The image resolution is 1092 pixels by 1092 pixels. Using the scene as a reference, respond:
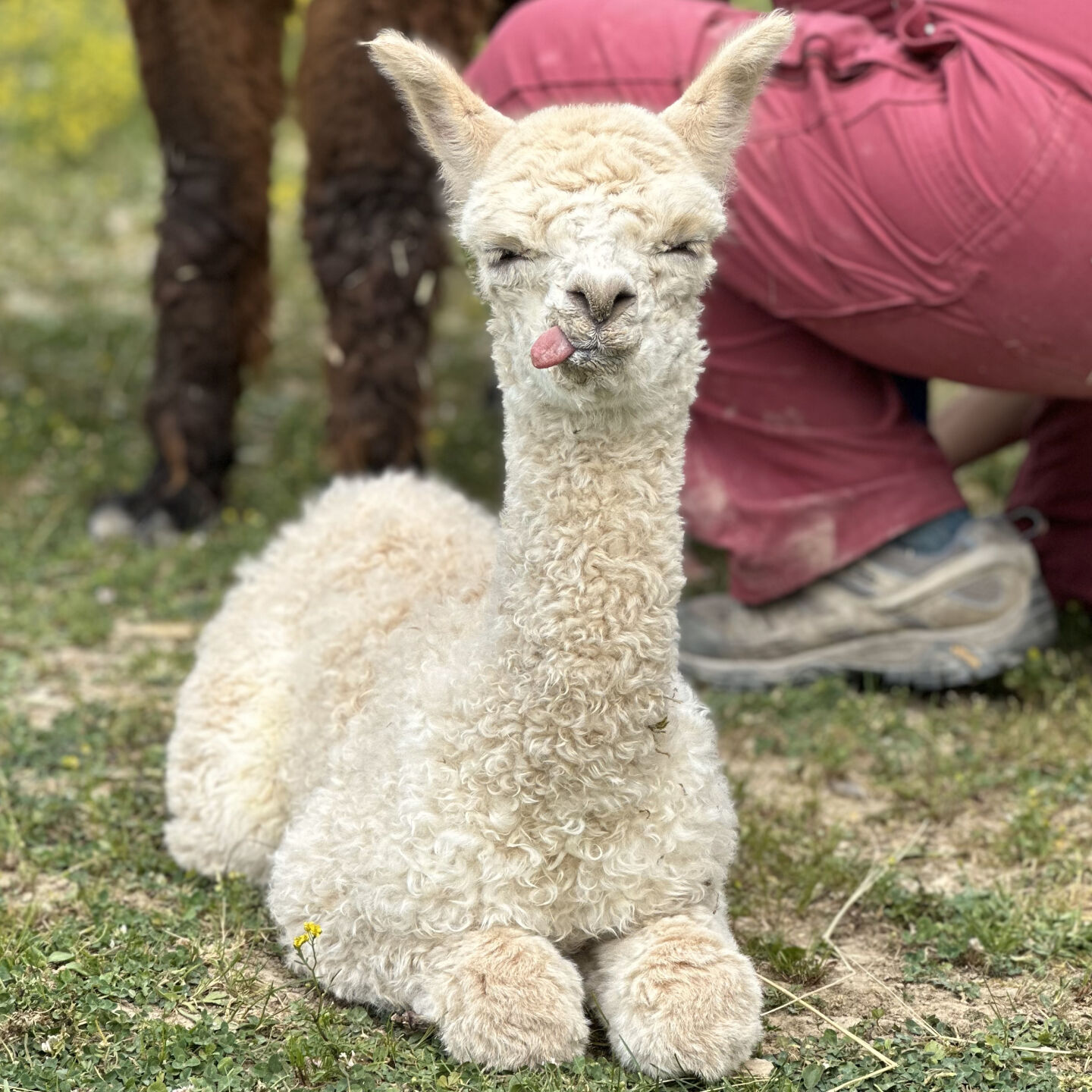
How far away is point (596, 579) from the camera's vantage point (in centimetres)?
208

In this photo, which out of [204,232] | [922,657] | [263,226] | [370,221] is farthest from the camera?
[263,226]

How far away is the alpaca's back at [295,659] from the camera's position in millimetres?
2598

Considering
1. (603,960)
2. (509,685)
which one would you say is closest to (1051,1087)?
(603,960)

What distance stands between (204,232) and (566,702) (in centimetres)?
275

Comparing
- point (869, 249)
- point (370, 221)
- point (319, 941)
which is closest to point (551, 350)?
point (319, 941)

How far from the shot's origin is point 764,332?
3.63 metres

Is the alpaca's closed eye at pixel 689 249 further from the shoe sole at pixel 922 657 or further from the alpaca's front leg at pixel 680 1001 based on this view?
the shoe sole at pixel 922 657

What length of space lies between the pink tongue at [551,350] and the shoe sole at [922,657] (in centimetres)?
198

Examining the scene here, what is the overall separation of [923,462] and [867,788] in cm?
87

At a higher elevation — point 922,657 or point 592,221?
point 592,221

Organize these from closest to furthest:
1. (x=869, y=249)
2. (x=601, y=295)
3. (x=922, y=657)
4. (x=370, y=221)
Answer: (x=601, y=295) → (x=869, y=249) → (x=922, y=657) → (x=370, y=221)

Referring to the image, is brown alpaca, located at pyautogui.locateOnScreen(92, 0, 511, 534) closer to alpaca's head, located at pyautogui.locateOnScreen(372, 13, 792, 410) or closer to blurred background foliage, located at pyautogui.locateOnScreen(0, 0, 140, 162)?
alpaca's head, located at pyautogui.locateOnScreen(372, 13, 792, 410)

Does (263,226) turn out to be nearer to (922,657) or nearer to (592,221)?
(922,657)

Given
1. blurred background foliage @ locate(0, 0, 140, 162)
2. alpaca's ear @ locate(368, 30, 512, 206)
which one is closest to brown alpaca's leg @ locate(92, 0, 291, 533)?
alpaca's ear @ locate(368, 30, 512, 206)
